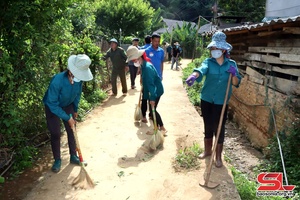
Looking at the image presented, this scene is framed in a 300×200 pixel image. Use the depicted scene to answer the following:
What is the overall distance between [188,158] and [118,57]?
4.83 m

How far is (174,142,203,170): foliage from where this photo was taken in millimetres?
4090

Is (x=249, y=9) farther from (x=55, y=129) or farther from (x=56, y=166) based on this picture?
(x=56, y=166)

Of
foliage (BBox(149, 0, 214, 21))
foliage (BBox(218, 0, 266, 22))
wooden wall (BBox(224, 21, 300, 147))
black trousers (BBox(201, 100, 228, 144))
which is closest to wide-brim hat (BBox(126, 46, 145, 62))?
black trousers (BBox(201, 100, 228, 144))

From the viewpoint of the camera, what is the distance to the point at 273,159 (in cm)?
512

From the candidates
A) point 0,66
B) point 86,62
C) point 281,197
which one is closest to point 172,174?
point 281,197

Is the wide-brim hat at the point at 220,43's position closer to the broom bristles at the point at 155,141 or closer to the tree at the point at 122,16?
the broom bristles at the point at 155,141

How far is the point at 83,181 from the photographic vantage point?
12.0 ft

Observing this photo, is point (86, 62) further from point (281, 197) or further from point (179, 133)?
point (281, 197)

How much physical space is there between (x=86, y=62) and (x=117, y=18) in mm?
17653

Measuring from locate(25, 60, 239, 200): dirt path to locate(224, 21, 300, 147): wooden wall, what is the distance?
5.35 ft

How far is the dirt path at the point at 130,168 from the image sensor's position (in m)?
3.49

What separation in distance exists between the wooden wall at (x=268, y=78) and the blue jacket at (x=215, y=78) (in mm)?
1878

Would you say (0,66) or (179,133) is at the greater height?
(0,66)

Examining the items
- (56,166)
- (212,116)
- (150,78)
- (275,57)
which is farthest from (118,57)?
(212,116)
